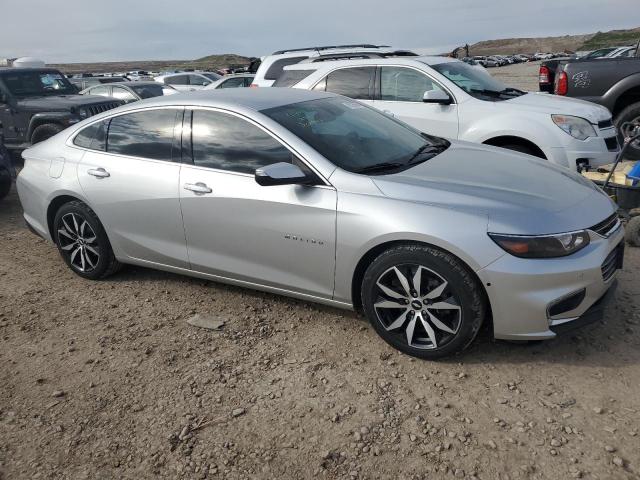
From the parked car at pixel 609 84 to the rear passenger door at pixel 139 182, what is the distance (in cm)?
670

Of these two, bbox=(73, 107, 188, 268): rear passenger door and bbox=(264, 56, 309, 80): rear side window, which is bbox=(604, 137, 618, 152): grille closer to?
bbox=(73, 107, 188, 268): rear passenger door

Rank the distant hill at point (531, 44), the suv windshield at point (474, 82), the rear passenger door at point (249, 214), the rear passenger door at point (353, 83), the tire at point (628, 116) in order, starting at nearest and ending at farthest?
the rear passenger door at point (249, 214)
the suv windshield at point (474, 82)
the rear passenger door at point (353, 83)
the tire at point (628, 116)
the distant hill at point (531, 44)

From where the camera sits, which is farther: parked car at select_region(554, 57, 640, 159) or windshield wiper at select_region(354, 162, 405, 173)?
parked car at select_region(554, 57, 640, 159)

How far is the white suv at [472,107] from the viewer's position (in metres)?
6.04

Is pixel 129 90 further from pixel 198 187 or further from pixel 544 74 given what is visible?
pixel 198 187

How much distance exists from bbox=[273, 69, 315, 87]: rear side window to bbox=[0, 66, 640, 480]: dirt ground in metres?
4.31

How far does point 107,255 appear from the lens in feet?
15.1

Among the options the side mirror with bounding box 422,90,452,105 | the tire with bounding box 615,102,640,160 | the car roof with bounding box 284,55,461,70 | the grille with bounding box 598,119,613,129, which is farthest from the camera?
the tire with bounding box 615,102,640,160

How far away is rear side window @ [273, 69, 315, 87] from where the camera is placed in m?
7.66

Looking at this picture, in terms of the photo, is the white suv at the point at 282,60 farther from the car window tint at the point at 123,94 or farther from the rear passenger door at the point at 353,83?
the car window tint at the point at 123,94

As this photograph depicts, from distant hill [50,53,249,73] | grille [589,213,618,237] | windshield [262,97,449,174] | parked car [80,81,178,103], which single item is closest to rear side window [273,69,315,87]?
windshield [262,97,449,174]

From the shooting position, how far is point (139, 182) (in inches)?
165

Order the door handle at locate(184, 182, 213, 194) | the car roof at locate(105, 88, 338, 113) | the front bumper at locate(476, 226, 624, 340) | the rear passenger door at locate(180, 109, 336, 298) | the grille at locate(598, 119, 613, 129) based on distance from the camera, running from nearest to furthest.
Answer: the front bumper at locate(476, 226, 624, 340) < the rear passenger door at locate(180, 109, 336, 298) < the door handle at locate(184, 182, 213, 194) < the car roof at locate(105, 88, 338, 113) < the grille at locate(598, 119, 613, 129)

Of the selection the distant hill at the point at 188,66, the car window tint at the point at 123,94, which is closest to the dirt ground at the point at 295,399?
the car window tint at the point at 123,94
